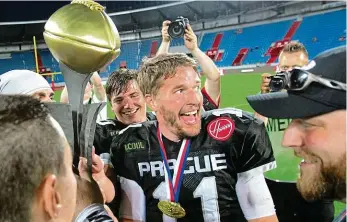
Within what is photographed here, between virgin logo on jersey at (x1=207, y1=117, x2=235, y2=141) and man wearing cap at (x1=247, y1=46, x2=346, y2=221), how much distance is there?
58 centimetres

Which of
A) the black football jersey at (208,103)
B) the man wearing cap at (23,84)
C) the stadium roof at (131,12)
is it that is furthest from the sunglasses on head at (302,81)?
the stadium roof at (131,12)

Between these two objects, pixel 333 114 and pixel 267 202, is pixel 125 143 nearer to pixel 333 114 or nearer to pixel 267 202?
pixel 267 202

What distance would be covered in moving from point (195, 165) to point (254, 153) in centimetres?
26

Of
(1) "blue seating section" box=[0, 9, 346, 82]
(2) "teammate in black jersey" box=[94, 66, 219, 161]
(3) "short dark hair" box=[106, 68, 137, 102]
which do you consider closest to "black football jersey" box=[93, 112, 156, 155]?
(2) "teammate in black jersey" box=[94, 66, 219, 161]

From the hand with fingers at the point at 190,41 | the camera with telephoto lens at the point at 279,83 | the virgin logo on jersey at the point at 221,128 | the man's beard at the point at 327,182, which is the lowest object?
the man's beard at the point at 327,182

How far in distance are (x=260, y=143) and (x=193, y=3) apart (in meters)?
20.2

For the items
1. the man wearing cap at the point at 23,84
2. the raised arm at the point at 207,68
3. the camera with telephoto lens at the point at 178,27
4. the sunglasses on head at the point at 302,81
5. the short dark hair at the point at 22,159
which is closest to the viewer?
the short dark hair at the point at 22,159

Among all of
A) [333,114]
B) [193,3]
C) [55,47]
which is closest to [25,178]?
[55,47]

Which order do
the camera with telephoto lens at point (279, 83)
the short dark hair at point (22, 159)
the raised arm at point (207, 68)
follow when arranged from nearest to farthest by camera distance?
the short dark hair at point (22, 159)
the camera with telephoto lens at point (279, 83)
the raised arm at point (207, 68)

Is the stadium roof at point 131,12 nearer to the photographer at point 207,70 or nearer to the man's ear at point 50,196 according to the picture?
the photographer at point 207,70

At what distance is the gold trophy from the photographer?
1.11 meters

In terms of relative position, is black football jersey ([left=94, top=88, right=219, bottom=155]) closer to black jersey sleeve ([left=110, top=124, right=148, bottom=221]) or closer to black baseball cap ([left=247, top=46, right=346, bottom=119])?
black jersey sleeve ([left=110, top=124, right=148, bottom=221])

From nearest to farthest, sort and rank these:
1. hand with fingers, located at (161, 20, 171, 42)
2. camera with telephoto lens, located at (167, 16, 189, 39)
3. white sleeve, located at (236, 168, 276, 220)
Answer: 1. white sleeve, located at (236, 168, 276, 220)
2. camera with telephoto lens, located at (167, 16, 189, 39)
3. hand with fingers, located at (161, 20, 171, 42)

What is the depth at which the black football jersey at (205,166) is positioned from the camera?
1.77 meters
